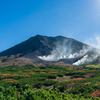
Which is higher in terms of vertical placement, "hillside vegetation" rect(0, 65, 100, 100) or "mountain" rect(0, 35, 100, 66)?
"mountain" rect(0, 35, 100, 66)

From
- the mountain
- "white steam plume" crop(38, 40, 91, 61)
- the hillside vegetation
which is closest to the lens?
the hillside vegetation

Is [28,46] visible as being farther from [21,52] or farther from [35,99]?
[35,99]

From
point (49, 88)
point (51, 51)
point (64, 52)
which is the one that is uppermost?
point (51, 51)

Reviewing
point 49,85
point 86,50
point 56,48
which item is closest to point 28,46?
point 56,48

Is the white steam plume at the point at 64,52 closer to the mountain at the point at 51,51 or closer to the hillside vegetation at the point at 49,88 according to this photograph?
the mountain at the point at 51,51

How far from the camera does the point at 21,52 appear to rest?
84.7 metres

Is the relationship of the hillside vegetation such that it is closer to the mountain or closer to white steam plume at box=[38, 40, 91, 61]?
the mountain

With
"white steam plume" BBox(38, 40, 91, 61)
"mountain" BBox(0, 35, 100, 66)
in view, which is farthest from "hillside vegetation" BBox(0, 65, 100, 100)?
"white steam plume" BBox(38, 40, 91, 61)

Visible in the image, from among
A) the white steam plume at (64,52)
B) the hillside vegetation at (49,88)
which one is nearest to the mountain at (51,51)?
the white steam plume at (64,52)

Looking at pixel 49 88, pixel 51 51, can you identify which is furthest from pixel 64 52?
pixel 49 88

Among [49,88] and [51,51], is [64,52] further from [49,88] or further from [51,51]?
[49,88]

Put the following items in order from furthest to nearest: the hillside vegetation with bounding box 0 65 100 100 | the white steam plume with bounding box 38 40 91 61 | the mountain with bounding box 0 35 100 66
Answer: the white steam plume with bounding box 38 40 91 61 < the mountain with bounding box 0 35 100 66 < the hillside vegetation with bounding box 0 65 100 100

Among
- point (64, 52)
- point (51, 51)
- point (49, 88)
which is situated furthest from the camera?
point (64, 52)

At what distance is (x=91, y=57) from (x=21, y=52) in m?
50.9
